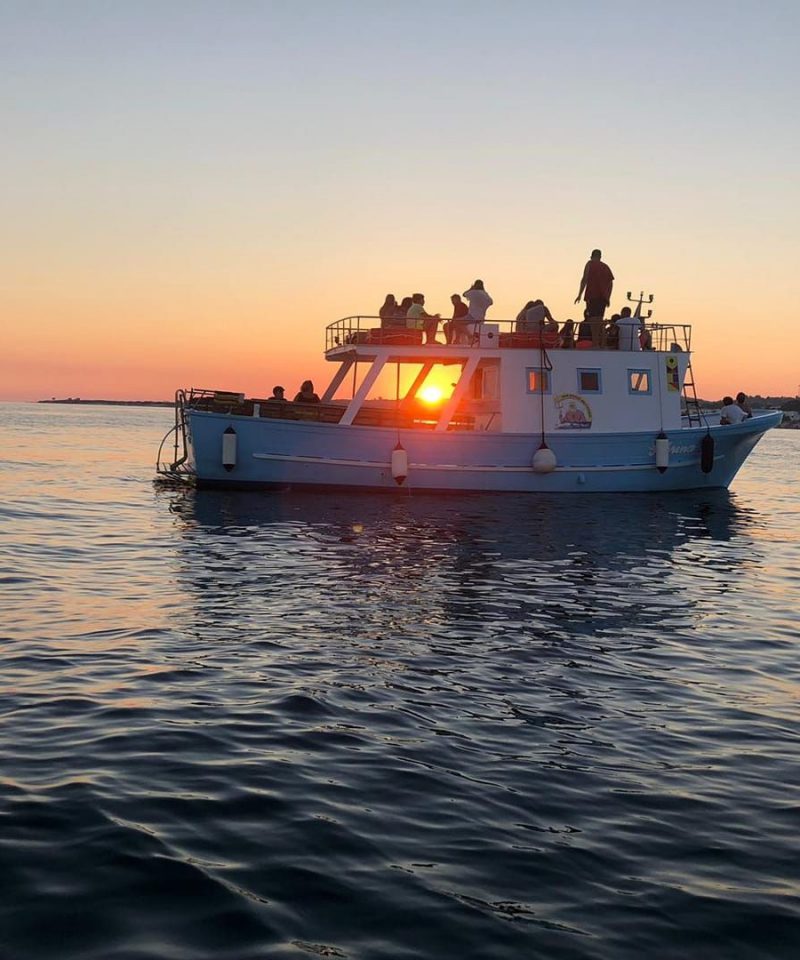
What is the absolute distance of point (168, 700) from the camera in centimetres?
681

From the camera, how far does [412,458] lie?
23.4m

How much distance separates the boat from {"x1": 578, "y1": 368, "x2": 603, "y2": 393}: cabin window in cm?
3

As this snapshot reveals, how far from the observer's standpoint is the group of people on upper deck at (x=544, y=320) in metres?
24.2

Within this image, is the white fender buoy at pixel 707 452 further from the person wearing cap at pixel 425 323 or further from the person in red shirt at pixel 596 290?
the person wearing cap at pixel 425 323

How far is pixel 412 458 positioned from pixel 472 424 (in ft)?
8.11

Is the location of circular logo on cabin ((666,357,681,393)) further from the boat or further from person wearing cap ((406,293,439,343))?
person wearing cap ((406,293,439,343))

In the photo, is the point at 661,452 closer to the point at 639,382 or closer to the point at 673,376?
the point at 639,382

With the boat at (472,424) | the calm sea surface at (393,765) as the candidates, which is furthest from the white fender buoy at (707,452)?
the calm sea surface at (393,765)

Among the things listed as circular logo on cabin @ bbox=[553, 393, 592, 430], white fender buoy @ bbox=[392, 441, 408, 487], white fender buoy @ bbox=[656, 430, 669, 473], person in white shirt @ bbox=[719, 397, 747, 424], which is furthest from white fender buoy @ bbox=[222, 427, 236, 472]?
person in white shirt @ bbox=[719, 397, 747, 424]

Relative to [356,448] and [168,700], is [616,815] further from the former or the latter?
[356,448]

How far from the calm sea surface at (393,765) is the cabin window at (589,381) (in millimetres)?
11906

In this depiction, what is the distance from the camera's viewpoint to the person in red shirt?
24484 millimetres

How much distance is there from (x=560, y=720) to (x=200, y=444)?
17644 millimetres

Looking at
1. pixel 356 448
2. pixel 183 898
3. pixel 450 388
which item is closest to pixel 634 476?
pixel 450 388
